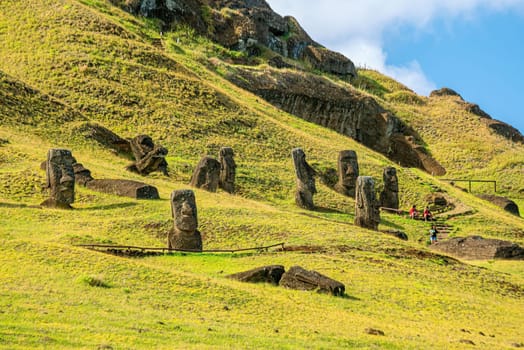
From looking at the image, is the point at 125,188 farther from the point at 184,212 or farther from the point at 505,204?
the point at 505,204

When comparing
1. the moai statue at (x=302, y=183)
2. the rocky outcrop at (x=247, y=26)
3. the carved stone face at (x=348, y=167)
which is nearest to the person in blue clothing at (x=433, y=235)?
the moai statue at (x=302, y=183)

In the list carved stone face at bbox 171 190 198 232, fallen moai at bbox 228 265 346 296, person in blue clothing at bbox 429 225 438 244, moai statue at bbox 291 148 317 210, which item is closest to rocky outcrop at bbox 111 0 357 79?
moai statue at bbox 291 148 317 210

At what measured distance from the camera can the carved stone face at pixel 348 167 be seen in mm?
57156

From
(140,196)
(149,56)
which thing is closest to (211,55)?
(149,56)

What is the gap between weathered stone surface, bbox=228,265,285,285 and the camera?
2950cm

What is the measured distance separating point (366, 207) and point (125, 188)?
10499 mm

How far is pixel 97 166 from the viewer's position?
5219 cm

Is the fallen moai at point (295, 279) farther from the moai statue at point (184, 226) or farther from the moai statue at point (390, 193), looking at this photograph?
the moai statue at point (390, 193)

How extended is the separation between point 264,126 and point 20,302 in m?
47.1

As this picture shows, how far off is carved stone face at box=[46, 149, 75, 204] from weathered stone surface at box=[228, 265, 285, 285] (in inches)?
550

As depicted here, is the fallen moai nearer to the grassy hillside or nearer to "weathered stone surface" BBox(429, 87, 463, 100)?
the grassy hillside

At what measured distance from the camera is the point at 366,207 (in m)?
44.2

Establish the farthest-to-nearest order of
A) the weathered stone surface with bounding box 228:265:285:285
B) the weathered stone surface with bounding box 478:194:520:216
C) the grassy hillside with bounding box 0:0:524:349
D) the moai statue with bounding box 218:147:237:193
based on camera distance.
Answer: the weathered stone surface with bounding box 478:194:520:216 < the moai statue with bounding box 218:147:237:193 < the weathered stone surface with bounding box 228:265:285:285 < the grassy hillside with bounding box 0:0:524:349

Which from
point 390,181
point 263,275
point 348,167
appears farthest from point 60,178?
point 390,181
